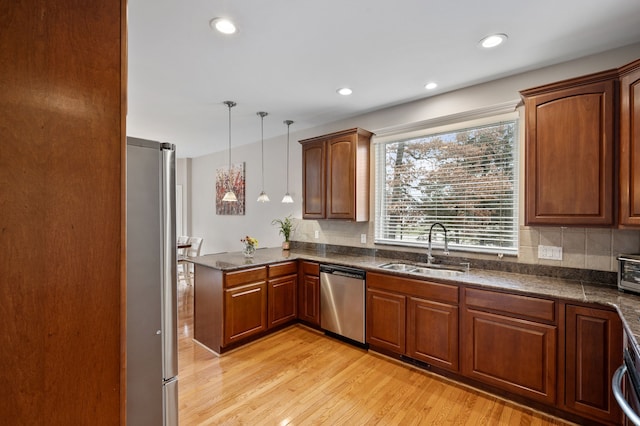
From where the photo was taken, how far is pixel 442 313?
2.55 meters

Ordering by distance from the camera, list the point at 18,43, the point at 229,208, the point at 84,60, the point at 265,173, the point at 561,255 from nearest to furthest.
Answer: the point at 18,43 < the point at 84,60 < the point at 561,255 < the point at 265,173 < the point at 229,208

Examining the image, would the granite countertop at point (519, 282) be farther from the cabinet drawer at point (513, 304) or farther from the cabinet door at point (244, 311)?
the cabinet door at point (244, 311)

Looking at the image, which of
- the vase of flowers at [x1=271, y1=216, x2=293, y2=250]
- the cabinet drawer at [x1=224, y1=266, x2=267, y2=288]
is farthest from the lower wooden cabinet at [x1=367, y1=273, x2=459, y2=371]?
the vase of flowers at [x1=271, y1=216, x2=293, y2=250]

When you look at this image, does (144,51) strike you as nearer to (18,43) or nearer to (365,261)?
(18,43)

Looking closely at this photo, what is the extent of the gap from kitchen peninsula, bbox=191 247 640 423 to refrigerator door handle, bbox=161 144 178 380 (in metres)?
1.44

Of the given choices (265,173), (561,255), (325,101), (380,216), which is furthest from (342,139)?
(561,255)

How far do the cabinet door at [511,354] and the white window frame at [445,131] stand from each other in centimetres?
77

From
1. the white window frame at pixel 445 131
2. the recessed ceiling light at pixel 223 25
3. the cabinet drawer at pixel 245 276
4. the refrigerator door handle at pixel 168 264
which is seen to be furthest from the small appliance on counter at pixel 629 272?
the recessed ceiling light at pixel 223 25

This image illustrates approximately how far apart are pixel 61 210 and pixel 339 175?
2.96m

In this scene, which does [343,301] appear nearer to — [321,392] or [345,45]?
[321,392]

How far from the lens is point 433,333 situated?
8.55 feet

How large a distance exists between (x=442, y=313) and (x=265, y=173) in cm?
357

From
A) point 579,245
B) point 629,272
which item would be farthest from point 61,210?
point 579,245

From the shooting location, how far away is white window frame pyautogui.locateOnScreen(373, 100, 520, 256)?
2.73m
